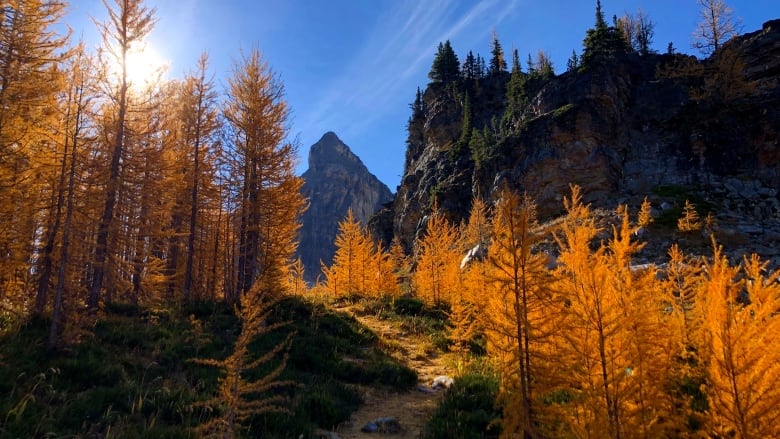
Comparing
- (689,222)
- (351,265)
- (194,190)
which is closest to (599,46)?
(689,222)

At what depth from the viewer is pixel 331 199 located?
165m

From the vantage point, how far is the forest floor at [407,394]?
24.5 feet

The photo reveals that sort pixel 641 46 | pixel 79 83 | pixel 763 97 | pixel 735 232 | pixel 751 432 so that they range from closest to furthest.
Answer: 1. pixel 751 432
2. pixel 79 83
3. pixel 735 232
4. pixel 763 97
5. pixel 641 46

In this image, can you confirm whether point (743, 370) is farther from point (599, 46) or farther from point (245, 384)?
point (599, 46)

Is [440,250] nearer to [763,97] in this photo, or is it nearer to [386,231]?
[763,97]

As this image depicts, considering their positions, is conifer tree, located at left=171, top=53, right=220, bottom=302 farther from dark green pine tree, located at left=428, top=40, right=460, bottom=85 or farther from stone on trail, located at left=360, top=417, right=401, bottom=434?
dark green pine tree, located at left=428, top=40, right=460, bottom=85

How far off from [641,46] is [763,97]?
31.7 metres

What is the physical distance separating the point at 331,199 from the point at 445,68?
100291 millimetres

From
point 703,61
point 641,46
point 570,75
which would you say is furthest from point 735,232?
point 641,46

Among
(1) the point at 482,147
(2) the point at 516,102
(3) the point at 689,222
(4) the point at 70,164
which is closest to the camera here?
(4) the point at 70,164

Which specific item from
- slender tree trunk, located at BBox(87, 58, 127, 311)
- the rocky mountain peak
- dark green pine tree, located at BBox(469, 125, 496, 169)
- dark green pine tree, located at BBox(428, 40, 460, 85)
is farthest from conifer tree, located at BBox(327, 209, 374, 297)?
the rocky mountain peak

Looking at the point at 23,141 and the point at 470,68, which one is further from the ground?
the point at 470,68

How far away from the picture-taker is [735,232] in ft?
89.1

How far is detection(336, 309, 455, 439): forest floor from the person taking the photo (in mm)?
7460
